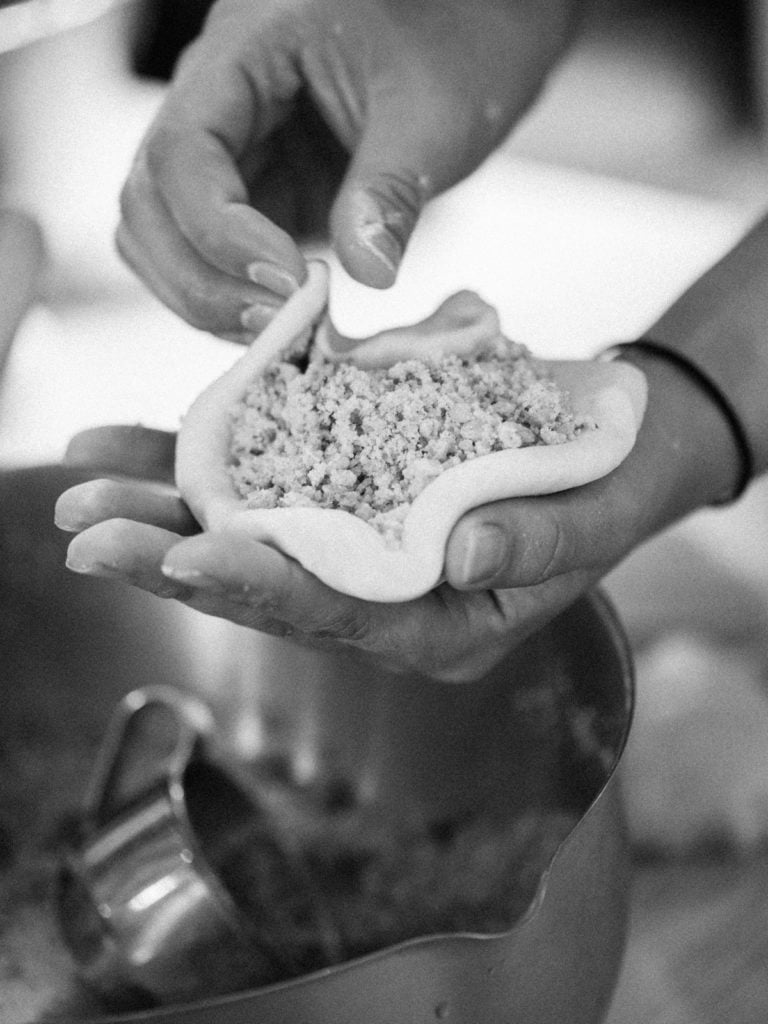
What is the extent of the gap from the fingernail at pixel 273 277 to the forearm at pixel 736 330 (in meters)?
0.26

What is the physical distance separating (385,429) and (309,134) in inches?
16.4

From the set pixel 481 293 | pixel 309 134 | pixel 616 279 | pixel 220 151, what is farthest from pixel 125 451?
pixel 616 279

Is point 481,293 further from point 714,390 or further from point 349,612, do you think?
point 349,612

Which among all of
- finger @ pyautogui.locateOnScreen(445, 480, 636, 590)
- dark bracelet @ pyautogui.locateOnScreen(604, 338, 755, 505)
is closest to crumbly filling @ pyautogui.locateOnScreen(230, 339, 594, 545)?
finger @ pyautogui.locateOnScreen(445, 480, 636, 590)

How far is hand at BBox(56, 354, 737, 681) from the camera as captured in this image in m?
0.48

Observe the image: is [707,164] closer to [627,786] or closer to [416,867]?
[627,786]

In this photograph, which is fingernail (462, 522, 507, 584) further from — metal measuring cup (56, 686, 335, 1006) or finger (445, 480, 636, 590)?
metal measuring cup (56, 686, 335, 1006)

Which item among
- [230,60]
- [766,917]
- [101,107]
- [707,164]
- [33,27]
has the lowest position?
[766,917]

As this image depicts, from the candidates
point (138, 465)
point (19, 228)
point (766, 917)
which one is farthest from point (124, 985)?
point (19, 228)

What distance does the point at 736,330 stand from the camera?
0.74m

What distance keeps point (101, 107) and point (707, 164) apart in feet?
2.86

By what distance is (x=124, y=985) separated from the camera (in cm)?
63

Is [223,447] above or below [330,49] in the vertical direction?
below

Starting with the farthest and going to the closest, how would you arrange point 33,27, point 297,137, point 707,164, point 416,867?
1. point 707,164
2. point 33,27
3. point 297,137
4. point 416,867
